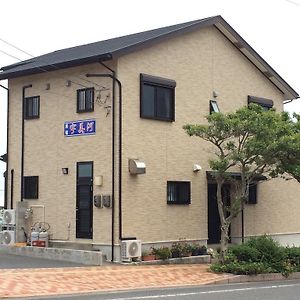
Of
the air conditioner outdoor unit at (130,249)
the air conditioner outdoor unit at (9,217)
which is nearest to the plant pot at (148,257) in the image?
the air conditioner outdoor unit at (130,249)

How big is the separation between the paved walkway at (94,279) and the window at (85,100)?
561 cm

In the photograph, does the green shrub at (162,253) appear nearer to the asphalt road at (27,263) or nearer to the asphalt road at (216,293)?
the asphalt road at (27,263)

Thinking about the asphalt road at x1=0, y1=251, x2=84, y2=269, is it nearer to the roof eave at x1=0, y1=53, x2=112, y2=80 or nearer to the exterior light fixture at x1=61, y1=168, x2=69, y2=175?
the exterior light fixture at x1=61, y1=168, x2=69, y2=175

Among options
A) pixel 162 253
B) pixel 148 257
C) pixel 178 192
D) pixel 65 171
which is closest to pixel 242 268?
pixel 162 253

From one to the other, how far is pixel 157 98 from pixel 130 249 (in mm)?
5526

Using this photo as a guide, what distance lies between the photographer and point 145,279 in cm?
1598

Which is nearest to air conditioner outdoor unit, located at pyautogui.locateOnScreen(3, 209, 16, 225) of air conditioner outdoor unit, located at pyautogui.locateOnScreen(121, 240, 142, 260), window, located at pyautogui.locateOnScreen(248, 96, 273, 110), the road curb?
air conditioner outdoor unit, located at pyautogui.locateOnScreen(121, 240, 142, 260)

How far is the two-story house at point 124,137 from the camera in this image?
19.9 metres

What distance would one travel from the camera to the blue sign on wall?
20.5 meters

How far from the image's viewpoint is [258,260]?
1841cm

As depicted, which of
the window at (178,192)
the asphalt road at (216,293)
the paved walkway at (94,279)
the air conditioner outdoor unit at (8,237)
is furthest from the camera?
the air conditioner outdoor unit at (8,237)

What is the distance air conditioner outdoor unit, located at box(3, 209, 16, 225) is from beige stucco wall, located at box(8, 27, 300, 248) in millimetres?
797

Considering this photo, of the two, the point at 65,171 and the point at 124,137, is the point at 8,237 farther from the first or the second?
the point at 124,137

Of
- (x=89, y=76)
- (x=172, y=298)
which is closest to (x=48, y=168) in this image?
(x=89, y=76)
